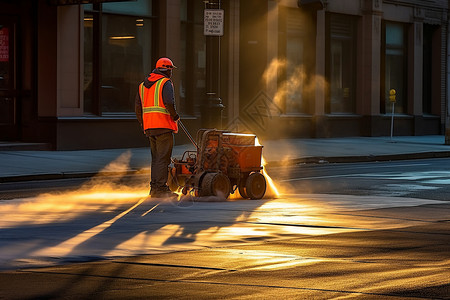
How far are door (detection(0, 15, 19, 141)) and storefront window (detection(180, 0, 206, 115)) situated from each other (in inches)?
198

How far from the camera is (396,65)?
37.9 m

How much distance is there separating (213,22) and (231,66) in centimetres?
726

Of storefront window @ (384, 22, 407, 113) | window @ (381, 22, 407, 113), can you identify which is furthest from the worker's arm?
storefront window @ (384, 22, 407, 113)

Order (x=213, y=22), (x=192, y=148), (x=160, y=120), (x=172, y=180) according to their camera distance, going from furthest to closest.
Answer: (x=192, y=148)
(x=213, y=22)
(x=172, y=180)
(x=160, y=120)

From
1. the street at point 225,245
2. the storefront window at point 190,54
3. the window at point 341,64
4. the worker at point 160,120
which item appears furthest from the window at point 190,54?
the worker at point 160,120

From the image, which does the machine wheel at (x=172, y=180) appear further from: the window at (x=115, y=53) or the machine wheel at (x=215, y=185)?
the window at (x=115, y=53)

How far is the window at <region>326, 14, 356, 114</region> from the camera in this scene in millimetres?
34188

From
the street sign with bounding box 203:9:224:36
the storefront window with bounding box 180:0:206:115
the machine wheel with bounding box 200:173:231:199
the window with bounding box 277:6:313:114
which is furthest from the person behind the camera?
the window with bounding box 277:6:313:114

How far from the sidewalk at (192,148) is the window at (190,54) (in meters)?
1.78

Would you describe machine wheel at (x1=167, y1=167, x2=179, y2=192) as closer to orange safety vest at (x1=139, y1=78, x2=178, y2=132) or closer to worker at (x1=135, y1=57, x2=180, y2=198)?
worker at (x1=135, y1=57, x2=180, y2=198)

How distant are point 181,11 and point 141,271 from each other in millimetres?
20539

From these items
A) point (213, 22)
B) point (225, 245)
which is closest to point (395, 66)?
point (213, 22)

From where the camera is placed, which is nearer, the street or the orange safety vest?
the street

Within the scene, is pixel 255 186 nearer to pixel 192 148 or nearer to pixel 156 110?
pixel 156 110
